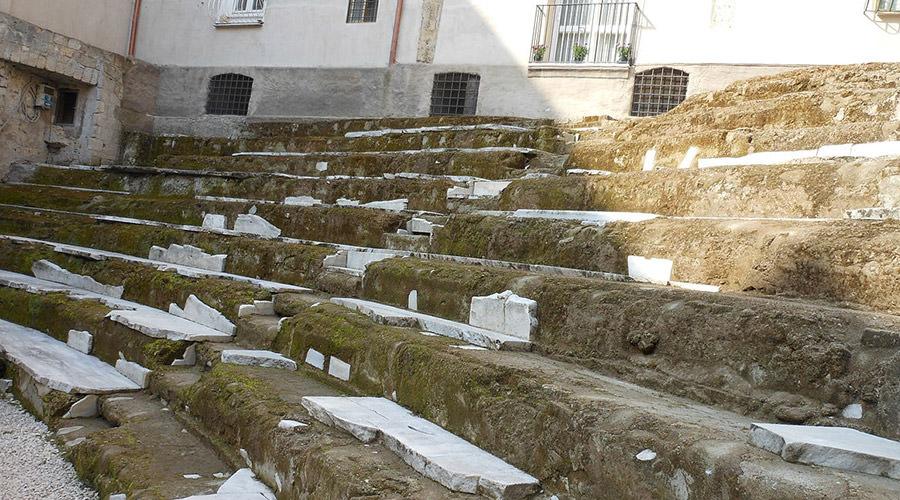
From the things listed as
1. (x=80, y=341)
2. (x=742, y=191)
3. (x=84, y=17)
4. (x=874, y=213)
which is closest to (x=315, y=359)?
(x=742, y=191)

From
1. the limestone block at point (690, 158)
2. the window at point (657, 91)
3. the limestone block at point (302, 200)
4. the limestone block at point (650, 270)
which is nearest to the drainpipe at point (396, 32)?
the window at point (657, 91)

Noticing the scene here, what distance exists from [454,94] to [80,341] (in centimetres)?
695

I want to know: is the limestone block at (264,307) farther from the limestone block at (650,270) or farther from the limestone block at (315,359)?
the limestone block at (650,270)

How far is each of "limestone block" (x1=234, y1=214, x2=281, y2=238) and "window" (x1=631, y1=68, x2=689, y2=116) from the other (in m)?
5.20

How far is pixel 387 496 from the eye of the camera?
2.33 metres

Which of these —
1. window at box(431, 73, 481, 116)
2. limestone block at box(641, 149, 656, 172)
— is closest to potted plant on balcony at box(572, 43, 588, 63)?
window at box(431, 73, 481, 116)

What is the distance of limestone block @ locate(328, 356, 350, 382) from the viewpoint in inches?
143

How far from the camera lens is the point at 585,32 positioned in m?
10.5

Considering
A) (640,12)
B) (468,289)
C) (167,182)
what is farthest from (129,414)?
(640,12)

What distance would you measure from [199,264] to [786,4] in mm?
7195

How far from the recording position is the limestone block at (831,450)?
1736 millimetres

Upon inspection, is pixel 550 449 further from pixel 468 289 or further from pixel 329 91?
pixel 329 91

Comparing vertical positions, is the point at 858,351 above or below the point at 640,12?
below

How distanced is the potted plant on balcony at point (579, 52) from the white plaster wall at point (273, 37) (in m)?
2.87
